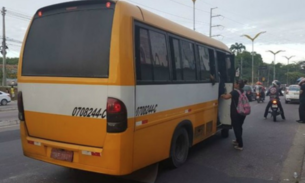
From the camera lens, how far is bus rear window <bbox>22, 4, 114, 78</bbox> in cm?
392

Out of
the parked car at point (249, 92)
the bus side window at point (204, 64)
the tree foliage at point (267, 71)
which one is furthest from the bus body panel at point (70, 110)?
the tree foliage at point (267, 71)

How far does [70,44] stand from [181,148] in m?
3.03

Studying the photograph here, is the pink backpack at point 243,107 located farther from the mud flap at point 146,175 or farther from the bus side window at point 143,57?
the bus side window at point 143,57

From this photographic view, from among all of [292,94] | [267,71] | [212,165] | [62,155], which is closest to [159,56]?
[62,155]

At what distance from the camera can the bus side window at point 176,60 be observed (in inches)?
205

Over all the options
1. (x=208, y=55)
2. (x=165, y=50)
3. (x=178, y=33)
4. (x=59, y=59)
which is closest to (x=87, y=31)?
(x=59, y=59)

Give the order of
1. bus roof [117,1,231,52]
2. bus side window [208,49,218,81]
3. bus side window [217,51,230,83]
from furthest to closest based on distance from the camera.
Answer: bus side window [217,51,230,83], bus side window [208,49,218,81], bus roof [117,1,231,52]

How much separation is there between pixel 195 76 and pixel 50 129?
3.22m

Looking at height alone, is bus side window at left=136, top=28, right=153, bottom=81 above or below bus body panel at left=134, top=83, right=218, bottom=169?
above

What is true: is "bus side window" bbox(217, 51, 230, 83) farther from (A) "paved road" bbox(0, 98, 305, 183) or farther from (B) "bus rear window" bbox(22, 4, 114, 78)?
(B) "bus rear window" bbox(22, 4, 114, 78)

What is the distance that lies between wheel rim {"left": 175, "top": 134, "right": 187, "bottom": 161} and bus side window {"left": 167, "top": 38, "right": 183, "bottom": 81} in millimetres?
1231

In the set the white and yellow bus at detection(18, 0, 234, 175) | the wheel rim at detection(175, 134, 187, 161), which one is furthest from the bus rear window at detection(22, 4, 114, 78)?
the wheel rim at detection(175, 134, 187, 161)

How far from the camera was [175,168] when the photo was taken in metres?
5.55

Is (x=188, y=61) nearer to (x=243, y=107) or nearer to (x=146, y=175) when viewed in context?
(x=243, y=107)
